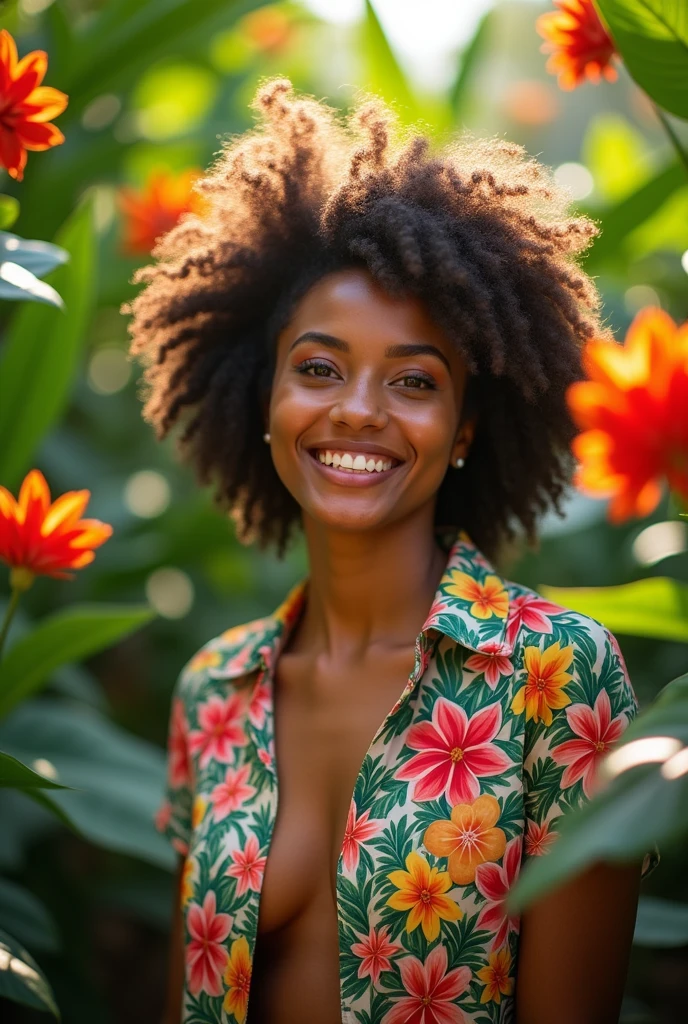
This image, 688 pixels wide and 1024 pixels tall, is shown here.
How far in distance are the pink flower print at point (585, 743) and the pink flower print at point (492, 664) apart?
3.8 inches

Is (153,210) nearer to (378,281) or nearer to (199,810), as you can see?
(378,281)

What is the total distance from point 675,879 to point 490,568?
1.12m

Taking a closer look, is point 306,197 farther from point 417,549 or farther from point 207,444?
point 417,549

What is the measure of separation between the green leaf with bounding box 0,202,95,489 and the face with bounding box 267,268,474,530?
29.2 inches

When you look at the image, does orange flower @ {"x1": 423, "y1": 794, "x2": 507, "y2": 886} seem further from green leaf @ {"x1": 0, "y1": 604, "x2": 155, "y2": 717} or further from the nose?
green leaf @ {"x1": 0, "y1": 604, "x2": 155, "y2": 717}

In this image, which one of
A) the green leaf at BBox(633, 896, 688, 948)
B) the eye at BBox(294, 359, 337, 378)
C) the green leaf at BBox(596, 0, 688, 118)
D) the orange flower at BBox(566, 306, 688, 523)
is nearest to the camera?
the orange flower at BBox(566, 306, 688, 523)

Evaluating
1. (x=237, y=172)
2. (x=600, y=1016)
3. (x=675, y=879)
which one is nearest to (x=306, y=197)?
(x=237, y=172)

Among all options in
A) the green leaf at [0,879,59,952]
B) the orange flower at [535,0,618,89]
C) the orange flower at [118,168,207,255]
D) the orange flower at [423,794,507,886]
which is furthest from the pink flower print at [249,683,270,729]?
the orange flower at [118,168,207,255]

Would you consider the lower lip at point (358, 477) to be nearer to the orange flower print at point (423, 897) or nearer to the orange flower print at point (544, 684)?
the orange flower print at point (544, 684)

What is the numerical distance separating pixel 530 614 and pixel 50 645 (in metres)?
0.79

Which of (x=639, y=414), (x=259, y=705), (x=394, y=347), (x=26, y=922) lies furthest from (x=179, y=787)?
(x=639, y=414)

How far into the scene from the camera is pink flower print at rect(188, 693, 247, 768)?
1.62 m

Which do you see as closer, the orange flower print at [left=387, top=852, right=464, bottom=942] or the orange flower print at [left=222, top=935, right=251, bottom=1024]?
the orange flower print at [left=387, top=852, right=464, bottom=942]

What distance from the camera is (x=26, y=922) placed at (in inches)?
72.8
